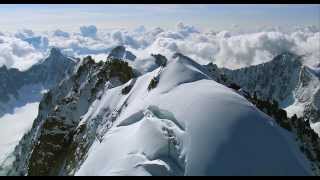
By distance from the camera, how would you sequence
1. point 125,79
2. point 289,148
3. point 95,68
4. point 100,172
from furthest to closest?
point 95,68 < point 125,79 < point 289,148 < point 100,172

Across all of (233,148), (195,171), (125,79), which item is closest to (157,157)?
(195,171)

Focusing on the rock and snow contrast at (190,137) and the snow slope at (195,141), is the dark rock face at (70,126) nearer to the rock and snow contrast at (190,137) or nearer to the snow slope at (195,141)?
the rock and snow contrast at (190,137)

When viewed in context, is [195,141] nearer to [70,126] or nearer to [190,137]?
[190,137]

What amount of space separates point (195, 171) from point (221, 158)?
2.78 m

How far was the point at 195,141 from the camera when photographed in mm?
42781

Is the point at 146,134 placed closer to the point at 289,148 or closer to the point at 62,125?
the point at 289,148

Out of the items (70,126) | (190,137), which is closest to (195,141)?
(190,137)

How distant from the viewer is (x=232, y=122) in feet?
154

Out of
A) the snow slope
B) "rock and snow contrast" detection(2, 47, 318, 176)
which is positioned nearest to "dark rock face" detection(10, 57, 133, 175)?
"rock and snow contrast" detection(2, 47, 318, 176)

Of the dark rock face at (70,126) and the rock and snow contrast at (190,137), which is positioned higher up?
the rock and snow contrast at (190,137)

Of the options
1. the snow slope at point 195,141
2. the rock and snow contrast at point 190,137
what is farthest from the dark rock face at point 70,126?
the snow slope at point 195,141

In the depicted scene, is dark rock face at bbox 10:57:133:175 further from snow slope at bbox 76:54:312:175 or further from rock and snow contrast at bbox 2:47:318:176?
snow slope at bbox 76:54:312:175

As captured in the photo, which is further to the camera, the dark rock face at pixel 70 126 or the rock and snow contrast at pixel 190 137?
the dark rock face at pixel 70 126

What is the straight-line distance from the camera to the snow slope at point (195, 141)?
3984 centimetres
